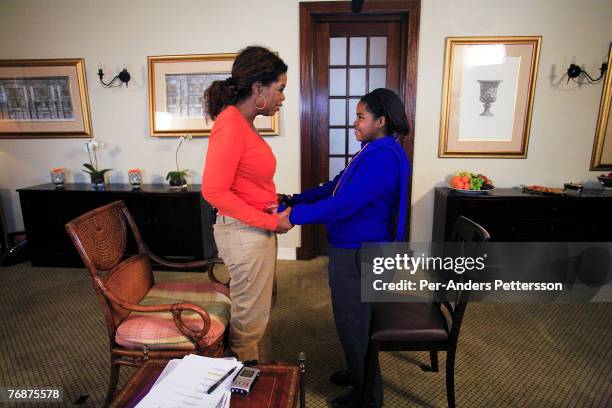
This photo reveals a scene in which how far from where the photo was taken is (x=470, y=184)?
3189 millimetres

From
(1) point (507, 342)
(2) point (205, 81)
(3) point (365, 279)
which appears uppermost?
(2) point (205, 81)

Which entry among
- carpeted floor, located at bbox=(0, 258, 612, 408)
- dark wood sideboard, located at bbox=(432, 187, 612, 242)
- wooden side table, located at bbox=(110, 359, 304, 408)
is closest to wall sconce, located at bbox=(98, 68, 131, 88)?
carpeted floor, located at bbox=(0, 258, 612, 408)

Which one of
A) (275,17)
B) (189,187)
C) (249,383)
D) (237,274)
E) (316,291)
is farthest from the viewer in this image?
(189,187)

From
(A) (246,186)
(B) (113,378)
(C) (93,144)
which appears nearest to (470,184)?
(A) (246,186)

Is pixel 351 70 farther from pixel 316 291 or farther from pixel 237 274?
pixel 237 274

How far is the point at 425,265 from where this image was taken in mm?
3422

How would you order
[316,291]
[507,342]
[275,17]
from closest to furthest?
[507,342] → [316,291] → [275,17]

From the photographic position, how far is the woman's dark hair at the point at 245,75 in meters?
1.36

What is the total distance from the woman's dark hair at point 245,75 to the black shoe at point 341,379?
57.9 inches

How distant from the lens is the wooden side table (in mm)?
1090

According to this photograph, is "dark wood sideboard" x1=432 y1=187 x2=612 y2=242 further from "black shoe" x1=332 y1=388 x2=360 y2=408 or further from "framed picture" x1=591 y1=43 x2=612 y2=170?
"black shoe" x1=332 y1=388 x2=360 y2=408

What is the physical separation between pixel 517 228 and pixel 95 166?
4043mm

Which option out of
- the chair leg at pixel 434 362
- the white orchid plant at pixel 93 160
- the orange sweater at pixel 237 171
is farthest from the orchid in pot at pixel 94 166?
the chair leg at pixel 434 362

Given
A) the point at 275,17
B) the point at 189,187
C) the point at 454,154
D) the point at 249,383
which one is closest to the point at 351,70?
the point at 275,17
